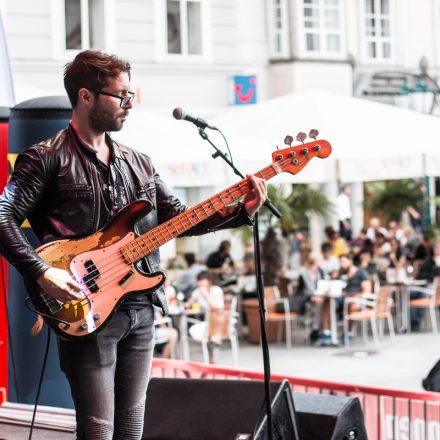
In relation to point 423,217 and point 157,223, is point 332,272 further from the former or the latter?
point 157,223

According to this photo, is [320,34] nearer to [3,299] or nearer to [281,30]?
[281,30]

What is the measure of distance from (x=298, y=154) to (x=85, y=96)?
0.92m

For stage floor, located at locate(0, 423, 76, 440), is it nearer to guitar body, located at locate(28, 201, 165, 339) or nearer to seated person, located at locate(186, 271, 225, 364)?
guitar body, located at locate(28, 201, 165, 339)

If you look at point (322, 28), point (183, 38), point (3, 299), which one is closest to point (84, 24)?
point (183, 38)

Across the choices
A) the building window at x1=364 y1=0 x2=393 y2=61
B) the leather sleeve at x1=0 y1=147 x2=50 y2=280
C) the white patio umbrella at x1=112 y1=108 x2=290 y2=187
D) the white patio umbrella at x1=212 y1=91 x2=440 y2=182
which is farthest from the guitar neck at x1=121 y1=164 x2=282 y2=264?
the building window at x1=364 y1=0 x2=393 y2=61

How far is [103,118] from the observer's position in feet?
12.2

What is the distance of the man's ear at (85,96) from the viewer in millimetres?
3697

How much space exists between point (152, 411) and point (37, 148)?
6.81 feet

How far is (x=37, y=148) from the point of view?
12.2ft

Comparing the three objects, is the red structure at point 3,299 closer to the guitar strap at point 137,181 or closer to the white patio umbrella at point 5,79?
the white patio umbrella at point 5,79

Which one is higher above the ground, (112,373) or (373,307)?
(112,373)

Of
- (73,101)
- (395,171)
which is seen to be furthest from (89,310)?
(395,171)

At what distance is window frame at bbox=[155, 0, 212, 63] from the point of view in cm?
1967

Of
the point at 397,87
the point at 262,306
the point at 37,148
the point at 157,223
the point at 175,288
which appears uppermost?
the point at 397,87
